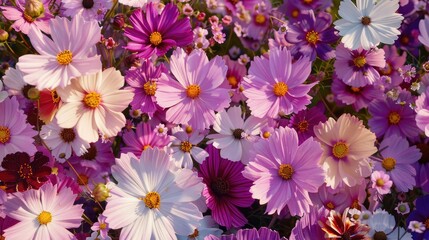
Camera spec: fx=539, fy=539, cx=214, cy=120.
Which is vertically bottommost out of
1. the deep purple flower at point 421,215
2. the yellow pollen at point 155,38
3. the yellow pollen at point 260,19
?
the deep purple flower at point 421,215

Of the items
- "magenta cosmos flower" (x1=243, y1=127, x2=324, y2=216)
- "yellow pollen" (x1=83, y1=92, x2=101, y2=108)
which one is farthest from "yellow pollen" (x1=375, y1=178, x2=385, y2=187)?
"yellow pollen" (x1=83, y1=92, x2=101, y2=108)

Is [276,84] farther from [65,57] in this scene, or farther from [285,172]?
[65,57]

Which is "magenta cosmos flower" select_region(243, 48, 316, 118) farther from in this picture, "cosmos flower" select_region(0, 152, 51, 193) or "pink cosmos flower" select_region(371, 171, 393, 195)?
"cosmos flower" select_region(0, 152, 51, 193)

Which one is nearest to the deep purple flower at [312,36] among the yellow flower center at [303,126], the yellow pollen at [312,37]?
the yellow pollen at [312,37]

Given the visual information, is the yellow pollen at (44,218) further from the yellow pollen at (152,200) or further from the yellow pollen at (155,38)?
the yellow pollen at (155,38)

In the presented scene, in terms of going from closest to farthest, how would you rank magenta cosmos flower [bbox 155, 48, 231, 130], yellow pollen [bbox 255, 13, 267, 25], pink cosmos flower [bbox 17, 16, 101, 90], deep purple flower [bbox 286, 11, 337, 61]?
pink cosmos flower [bbox 17, 16, 101, 90]
magenta cosmos flower [bbox 155, 48, 231, 130]
deep purple flower [bbox 286, 11, 337, 61]
yellow pollen [bbox 255, 13, 267, 25]

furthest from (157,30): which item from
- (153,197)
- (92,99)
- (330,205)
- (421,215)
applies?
(421,215)
